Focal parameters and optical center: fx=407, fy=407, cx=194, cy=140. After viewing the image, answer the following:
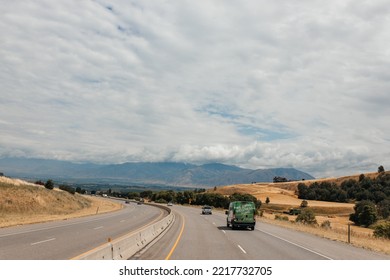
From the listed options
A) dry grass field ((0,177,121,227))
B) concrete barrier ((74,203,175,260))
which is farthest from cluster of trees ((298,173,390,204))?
concrete barrier ((74,203,175,260))

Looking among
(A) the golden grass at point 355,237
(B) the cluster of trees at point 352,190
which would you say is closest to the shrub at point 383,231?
(A) the golden grass at point 355,237

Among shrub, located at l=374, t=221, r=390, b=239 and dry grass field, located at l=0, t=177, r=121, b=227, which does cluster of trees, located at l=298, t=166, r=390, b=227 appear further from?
dry grass field, located at l=0, t=177, r=121, b=227

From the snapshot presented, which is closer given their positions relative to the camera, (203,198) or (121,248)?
(121,248)

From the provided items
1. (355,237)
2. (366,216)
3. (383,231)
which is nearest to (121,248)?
(355,237)

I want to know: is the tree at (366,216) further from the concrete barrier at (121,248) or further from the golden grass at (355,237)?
the concrete barrier at (121,248)

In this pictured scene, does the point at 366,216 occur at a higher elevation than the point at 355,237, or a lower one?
higher

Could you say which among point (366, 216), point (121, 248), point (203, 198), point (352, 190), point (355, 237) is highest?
point (352, 190)

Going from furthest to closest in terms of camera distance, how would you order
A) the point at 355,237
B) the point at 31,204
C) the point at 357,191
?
the point at 357,191 → the point at 31,204 → the point at 355,237

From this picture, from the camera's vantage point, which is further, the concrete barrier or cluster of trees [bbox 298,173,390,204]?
cluster of trees [bbox 298,173,390,204]

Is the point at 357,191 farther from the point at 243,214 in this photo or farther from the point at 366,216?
the point at 243,214

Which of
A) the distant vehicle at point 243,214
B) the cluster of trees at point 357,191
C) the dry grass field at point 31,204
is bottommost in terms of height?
the dry grass field at point 31,204

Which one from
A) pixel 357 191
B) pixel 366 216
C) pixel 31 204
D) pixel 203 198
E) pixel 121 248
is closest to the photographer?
pixel 121 248
